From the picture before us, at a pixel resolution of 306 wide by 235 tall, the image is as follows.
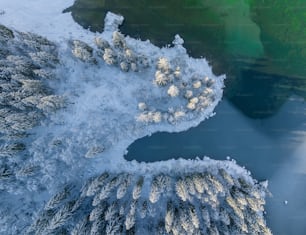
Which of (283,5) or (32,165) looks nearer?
(32,165)

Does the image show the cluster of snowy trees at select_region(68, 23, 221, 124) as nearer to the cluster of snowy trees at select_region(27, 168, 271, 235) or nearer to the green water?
the green water

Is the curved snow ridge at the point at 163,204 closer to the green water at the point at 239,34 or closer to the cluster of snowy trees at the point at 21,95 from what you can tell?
the cluster of snowy trees at the point at 21,95

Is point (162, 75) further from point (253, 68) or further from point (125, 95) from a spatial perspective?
point (253, 68)

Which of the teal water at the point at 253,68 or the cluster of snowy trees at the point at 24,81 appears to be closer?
the cluster of snowy trees at the point at 24,81

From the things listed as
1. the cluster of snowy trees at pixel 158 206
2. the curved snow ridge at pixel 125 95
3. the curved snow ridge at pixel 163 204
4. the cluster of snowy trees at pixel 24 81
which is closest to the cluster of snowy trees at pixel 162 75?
the curved snow ridge at pixel 125 95

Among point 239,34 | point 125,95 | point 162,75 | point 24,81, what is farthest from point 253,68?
point 24,81

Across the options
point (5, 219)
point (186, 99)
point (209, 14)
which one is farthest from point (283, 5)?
point (5, 219)

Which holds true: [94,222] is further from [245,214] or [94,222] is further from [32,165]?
[245,214]
